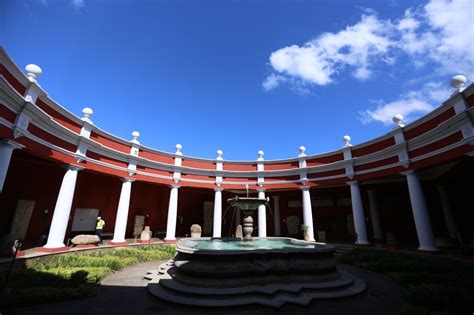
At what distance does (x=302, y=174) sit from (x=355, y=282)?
1208 cm

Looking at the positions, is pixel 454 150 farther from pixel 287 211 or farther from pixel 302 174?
pixel 287 211

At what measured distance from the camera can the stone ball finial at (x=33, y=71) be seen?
9289mm

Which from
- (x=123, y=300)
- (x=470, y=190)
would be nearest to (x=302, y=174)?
A: (x=470, y=190)

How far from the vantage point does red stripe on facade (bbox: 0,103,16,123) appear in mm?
7869

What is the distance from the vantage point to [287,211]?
2159cm

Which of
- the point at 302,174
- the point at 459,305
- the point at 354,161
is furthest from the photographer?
the point at 302,174

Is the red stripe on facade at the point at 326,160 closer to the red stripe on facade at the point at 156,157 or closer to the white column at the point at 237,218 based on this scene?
the white column at the point at 237,218

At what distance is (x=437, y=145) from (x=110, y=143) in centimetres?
1908

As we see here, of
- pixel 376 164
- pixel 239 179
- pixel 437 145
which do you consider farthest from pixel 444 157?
pixel 239 179

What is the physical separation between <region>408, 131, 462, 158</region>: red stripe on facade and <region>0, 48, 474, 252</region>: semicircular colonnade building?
50 mm

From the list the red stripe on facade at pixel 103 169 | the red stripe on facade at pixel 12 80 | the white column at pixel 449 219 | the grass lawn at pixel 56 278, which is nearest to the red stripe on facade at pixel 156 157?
the red stripe on facade at pixel 103 169

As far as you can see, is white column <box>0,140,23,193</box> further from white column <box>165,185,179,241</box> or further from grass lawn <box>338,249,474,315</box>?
grass lawn <box>338,249,474,315</box>

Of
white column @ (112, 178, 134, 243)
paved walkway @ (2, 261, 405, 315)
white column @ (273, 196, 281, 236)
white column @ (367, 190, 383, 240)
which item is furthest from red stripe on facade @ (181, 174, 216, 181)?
white column @ (367, 190, 383, 240)

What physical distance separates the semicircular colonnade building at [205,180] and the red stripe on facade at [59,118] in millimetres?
51
